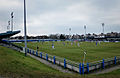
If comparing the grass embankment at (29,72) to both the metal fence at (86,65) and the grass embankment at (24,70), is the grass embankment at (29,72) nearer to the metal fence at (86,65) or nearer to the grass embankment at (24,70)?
the grass embankment at (24,70)

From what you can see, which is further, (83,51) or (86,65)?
(83,51)

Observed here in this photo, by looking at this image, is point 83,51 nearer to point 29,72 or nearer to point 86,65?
point 86,65

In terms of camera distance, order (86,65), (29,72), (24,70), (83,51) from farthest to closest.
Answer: (83,51) < (86,65) < (24,70) < (29,72)

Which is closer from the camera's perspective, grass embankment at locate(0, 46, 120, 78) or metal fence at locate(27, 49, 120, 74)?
grass embankment at locate(0, 46, 120, 78)

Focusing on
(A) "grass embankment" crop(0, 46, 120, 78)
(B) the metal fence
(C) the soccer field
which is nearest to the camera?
(A) "grass embankment" crop(0, 46, 120, 78)

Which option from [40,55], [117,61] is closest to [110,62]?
[117,61]

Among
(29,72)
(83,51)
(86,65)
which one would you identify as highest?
(29,72)

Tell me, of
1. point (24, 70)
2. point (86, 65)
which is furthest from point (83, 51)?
point (24, 70)

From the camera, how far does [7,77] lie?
751 cm

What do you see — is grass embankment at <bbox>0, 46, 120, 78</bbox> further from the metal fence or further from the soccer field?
the soccer field

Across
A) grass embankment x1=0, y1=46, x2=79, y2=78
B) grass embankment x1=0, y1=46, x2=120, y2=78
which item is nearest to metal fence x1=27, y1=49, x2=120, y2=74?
grass embankment x1=0, y1=46, x2=120, y2=78

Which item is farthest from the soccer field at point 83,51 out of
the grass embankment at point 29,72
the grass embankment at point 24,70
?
the grass embankment at point 24,70

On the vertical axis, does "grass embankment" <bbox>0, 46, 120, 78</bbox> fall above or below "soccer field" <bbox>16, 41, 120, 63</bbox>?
above

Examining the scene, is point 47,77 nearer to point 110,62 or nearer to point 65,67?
point 65,67
